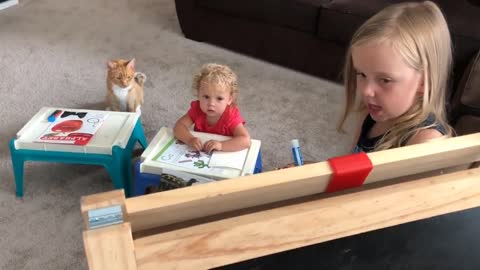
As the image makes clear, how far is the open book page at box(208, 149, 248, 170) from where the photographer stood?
56.0 inches

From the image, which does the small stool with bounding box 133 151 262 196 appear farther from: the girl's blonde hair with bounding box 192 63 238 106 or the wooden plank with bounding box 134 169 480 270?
the wooden plank with bounding box 134 169 480 270

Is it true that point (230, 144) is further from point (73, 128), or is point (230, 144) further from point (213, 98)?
point (73, 128)

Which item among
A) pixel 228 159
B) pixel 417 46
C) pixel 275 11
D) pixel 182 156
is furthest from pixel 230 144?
pixel 275 11

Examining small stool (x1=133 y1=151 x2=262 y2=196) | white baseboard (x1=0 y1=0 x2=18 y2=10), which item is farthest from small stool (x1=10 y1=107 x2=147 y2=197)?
white baseboard (x1=0 y1=0 x2=18 y2=10)

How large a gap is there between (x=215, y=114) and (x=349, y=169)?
1.05m

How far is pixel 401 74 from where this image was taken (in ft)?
2.93

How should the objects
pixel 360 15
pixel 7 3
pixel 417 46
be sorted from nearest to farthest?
pixel 417 46 < pixel 360 15 < pixel 7 3

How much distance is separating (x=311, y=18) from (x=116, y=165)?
1242 millimetres

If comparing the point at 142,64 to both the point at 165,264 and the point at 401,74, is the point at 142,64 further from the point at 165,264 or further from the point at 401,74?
the point at 165,264

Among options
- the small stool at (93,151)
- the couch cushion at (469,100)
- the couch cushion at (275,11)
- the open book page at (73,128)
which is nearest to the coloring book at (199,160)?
the small stool at (93,151)

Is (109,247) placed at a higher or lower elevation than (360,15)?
higher

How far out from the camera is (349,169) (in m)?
0.54

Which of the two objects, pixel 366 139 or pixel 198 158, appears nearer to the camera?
pixel 366 139

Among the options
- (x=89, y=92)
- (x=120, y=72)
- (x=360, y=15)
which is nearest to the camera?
(x=120, y=72)
